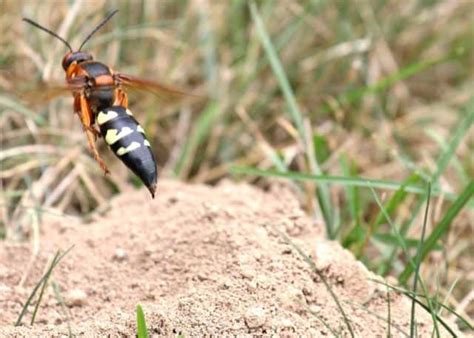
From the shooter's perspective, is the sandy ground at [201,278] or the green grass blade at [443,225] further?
the green grass blade at [443,225]

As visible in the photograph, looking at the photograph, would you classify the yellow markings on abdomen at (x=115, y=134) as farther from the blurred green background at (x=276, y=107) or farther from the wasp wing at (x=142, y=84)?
the blurred green background at (x=276, y=107)

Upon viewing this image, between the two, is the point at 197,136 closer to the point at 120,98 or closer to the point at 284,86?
the point at 284,86

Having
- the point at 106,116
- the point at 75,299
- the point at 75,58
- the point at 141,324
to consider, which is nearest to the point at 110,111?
the point at 106,116

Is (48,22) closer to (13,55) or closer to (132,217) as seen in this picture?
(13,55)

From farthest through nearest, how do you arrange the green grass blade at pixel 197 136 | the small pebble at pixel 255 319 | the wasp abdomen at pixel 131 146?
1. the green grass blade at pixel 197 136
2. the wasp abdomen at pixel 131 146
3. the small pebble at pixel 255 319

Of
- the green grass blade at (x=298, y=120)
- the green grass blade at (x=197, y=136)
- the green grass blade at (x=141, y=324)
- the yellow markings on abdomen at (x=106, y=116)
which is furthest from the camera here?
the green grass blade at (x=197, y=136)

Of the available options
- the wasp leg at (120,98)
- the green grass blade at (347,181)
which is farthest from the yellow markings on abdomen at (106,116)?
the green grass blade at (347,181)
